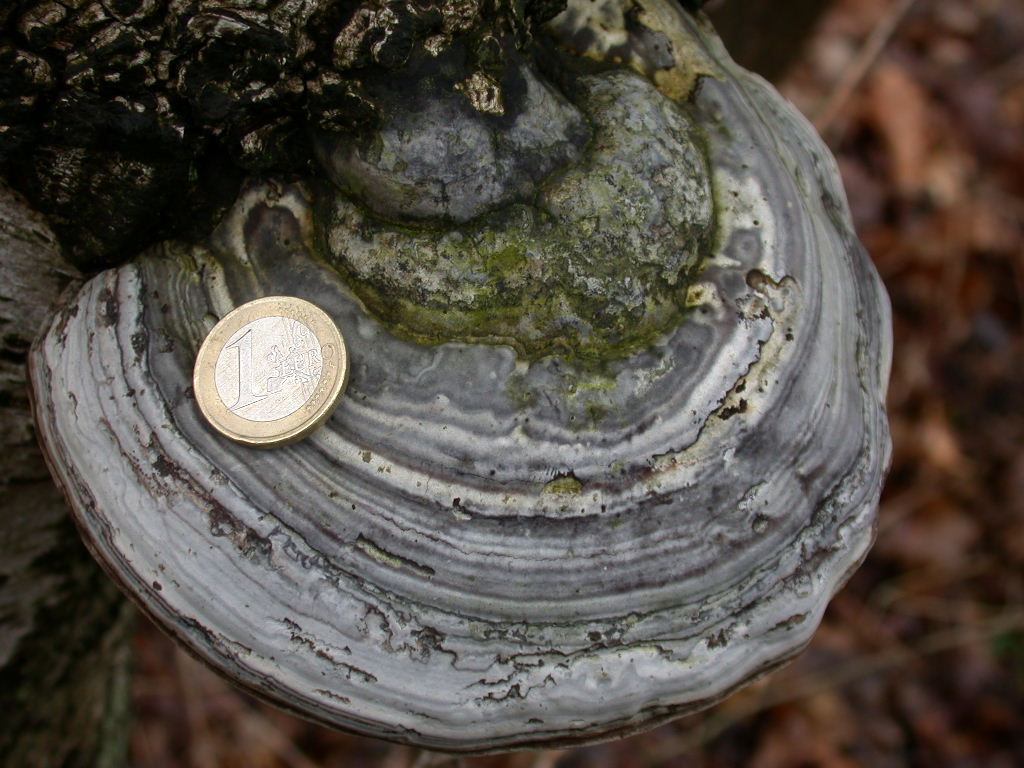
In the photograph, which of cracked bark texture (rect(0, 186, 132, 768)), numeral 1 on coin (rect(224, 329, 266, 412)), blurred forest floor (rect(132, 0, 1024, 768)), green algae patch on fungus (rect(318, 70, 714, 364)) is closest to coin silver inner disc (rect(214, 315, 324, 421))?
numeral 1 on coin (rect(224, 329, 266, 412))

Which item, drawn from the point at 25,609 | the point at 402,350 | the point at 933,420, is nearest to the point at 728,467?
the point at 402,350

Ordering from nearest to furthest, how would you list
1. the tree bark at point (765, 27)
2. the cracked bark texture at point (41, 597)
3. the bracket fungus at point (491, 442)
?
1. the bracket fungus at point (491, 442)
2. the cracked bark texture at point (41, 597)
3. the tree bark at point (765, 27)

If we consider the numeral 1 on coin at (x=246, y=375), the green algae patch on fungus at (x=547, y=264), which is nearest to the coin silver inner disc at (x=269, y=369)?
the numeral 1 on coin at (x=246, y=375)

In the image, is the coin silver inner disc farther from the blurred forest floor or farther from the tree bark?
the blurred forest floor

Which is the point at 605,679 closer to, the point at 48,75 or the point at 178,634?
the point at 178,634

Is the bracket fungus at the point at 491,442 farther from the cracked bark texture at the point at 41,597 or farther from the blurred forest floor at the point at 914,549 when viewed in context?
the blurred forest floor at the point at 914,549
